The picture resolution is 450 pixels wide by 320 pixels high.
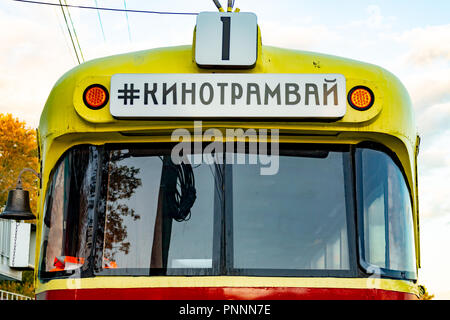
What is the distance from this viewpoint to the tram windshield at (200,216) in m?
4.24

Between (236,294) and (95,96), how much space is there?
1404 mm

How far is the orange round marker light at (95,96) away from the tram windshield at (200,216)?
267 millimetres

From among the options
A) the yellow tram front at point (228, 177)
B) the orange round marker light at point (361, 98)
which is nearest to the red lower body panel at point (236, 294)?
the yellow tram front at point (228, 177)

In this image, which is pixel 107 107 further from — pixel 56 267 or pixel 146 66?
pixel 56 267

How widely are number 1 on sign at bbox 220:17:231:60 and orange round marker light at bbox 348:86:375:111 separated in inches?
29.2

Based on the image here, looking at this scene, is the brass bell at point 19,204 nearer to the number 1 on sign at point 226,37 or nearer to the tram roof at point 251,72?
the tram roof at point 251,72

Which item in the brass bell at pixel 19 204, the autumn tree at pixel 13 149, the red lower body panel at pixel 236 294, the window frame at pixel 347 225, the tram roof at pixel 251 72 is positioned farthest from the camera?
the autumn tree at pixel 13 149

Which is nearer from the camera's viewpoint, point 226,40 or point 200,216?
point 200,216

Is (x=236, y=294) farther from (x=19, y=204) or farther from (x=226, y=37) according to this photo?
(x=19, y=204)

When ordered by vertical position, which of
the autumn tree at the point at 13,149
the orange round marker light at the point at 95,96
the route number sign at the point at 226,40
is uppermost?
the autumn tree at the point at 13,149

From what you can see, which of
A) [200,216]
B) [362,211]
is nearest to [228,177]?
[200,216]

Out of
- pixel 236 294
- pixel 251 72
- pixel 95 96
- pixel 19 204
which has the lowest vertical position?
pixel 236 294

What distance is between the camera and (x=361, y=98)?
4.43 metres
